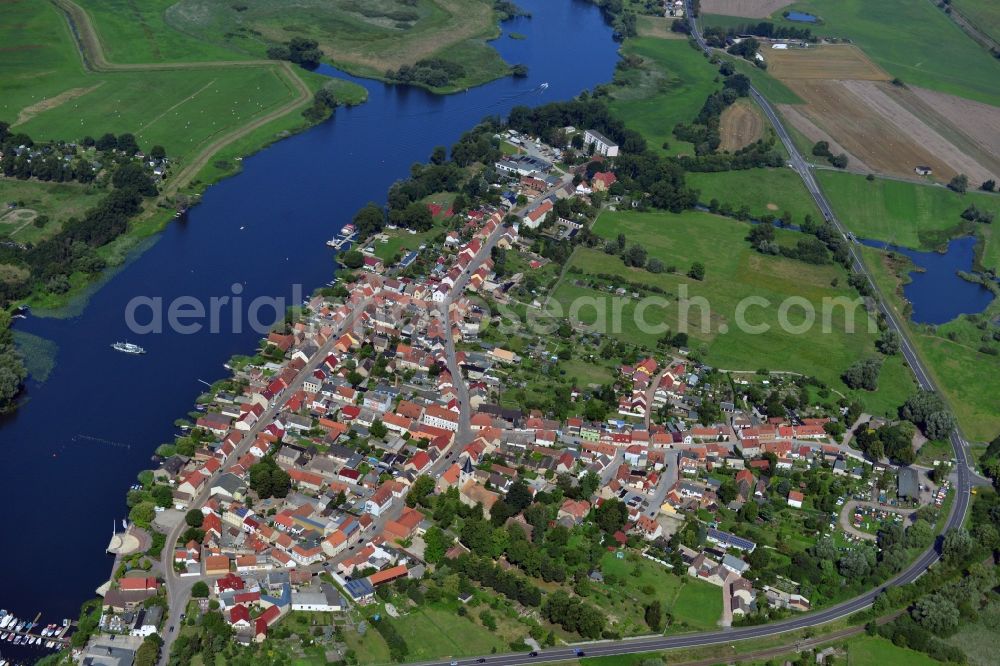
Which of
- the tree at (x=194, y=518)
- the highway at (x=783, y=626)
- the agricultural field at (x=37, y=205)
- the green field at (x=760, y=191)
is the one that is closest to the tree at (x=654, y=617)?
the highway at (x=783, y=626)

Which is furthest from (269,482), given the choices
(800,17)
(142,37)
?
(800,17)

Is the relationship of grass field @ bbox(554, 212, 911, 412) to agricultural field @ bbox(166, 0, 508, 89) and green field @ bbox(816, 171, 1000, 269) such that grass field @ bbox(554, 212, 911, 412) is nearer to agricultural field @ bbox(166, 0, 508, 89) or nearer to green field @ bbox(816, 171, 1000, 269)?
green field @ bbox(816, 171, 1000, 269)

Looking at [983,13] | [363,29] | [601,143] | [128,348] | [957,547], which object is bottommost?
[128,348]

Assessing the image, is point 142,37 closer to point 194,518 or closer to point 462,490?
point 194,518

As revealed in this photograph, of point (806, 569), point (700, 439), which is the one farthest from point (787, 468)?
point (806, 569)

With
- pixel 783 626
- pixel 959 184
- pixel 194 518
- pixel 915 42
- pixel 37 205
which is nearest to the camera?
pixel 783 626

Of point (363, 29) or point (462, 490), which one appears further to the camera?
point (363, 29)

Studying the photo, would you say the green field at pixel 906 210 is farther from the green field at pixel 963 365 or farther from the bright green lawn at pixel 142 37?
the bright green lawn at pixel 142 37

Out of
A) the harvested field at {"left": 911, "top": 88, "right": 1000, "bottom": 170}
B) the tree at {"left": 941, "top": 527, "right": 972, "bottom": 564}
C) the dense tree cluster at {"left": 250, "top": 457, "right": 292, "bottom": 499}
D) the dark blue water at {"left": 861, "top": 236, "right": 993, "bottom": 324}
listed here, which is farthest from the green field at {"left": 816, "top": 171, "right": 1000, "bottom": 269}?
the dense tree cluster at {"left": 250, "top": 457, "right": 292, "bottom": 499}

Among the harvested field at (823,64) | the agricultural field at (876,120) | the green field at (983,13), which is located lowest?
the agricultural field at (876,120)
